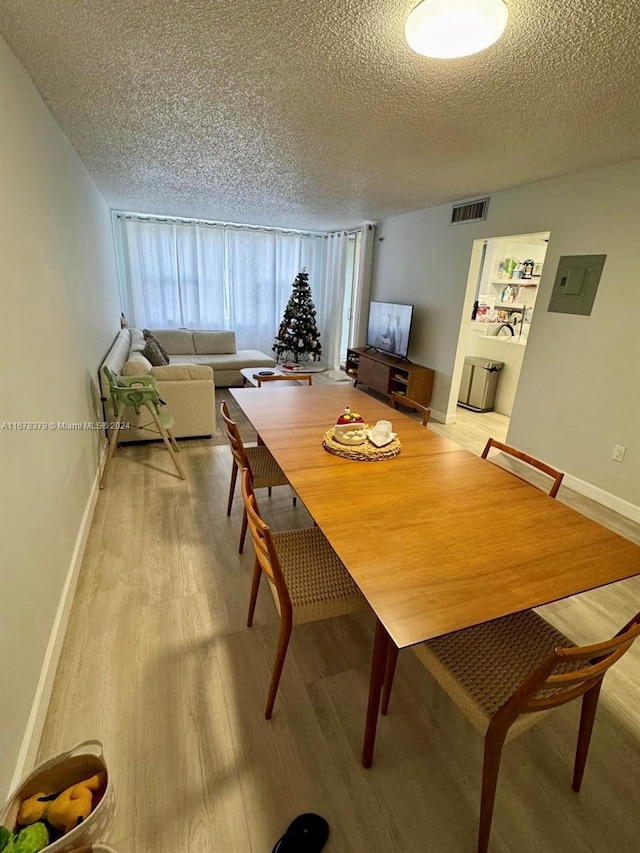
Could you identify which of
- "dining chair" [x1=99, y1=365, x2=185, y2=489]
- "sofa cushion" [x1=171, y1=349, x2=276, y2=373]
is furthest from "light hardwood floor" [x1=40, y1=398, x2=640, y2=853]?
"sofa cushion" [x1=171, y1=349, x2=276, y2=373]

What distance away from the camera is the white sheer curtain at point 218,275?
604 cm

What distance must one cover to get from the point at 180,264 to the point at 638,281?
5.86 meters

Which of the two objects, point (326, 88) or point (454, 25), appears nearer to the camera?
→ point (454, 25)

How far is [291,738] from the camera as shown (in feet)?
4.43

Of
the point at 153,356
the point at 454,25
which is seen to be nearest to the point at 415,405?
the point at 454,25

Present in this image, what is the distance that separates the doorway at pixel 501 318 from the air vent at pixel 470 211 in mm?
960

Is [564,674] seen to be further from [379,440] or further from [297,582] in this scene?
[379,440]

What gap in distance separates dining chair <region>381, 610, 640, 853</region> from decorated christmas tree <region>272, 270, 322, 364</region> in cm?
591

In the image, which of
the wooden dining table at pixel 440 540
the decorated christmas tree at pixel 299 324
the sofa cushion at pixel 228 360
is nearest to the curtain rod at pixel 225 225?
the decorated christmas tree at pixel 299 324

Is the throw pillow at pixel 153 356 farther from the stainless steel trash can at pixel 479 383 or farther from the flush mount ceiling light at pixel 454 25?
the stainless steel trash can at pixel 479 383

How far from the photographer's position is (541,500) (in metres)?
1.49

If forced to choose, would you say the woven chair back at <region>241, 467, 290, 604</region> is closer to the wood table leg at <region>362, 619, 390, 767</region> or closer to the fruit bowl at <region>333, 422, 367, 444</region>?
the wood table leg at <region>362, 619, 390, 767</region>

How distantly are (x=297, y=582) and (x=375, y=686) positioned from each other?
409 mm

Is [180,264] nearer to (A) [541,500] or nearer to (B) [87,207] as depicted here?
(B) [87,207]
